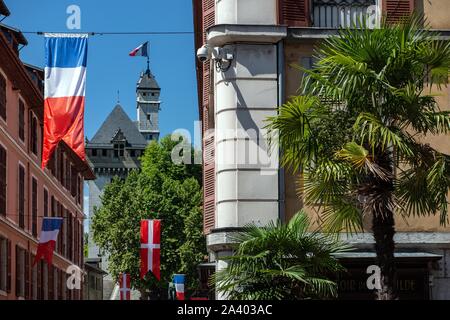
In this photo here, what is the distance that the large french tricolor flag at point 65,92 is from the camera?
2145 cm

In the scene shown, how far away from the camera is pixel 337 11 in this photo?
20828 millimetres

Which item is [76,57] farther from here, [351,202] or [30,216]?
[30,216]

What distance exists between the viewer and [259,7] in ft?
65.6

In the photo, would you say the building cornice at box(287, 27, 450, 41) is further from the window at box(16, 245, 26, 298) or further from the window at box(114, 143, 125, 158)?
the window at box(114, 143, 125, 158)

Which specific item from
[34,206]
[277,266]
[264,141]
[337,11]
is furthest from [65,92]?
[34,206]

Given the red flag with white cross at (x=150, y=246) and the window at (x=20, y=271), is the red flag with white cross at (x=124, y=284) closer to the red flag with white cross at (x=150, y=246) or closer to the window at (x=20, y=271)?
the red flag with white cross at (x=150, y=246)

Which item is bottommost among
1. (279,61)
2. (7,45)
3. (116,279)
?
(116,279)

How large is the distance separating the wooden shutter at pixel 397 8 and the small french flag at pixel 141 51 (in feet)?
34.4

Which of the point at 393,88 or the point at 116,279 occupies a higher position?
the point at 393,88

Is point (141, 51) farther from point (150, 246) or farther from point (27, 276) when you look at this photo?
point (27, 276)

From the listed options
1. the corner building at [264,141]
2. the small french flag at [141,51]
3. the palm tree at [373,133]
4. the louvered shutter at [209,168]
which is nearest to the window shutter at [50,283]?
the small french flag at [141,51]

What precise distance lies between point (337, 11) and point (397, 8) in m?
1.19
